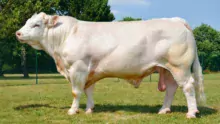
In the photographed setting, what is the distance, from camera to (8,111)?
398 inches

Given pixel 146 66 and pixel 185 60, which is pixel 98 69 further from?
pixel 185 60

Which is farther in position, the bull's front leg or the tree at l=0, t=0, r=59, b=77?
the tree at l=0, t=0, r=59, b=77

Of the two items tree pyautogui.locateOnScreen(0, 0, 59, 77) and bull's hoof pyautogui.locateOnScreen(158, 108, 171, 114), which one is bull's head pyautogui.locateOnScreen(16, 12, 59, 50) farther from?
tree pyautogui.locateOnScreen(0, 0, 59, 77)

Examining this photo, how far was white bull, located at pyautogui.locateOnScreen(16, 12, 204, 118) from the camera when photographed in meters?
8.77

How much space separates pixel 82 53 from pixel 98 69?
0.63 metres

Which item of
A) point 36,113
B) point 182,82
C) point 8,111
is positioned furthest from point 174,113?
point 8,111

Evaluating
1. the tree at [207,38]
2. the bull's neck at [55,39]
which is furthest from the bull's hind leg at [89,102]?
the tree at [207,38]

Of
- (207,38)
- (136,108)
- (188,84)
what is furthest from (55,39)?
(207,38)

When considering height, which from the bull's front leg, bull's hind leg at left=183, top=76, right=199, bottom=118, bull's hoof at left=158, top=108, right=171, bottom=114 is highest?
the bull's front leg

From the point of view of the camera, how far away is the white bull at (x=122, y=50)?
28.8 ft

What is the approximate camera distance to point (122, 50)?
29.2 feet

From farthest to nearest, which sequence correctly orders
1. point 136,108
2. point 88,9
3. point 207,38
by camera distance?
point 207,38, point 88,9, point 136,108

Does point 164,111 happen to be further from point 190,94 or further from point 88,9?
point 88,9

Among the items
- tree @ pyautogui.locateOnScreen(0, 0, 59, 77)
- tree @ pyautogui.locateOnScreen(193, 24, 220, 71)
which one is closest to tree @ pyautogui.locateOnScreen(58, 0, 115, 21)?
tree @ pyautogui.locateOnScreen(0, 0, 59, 77)
